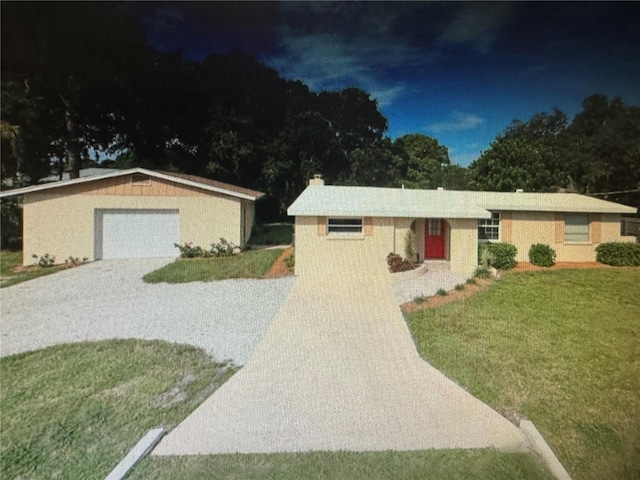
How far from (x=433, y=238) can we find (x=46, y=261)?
2.30m

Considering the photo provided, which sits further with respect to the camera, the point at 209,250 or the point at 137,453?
the point at 209,250

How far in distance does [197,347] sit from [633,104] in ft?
8.37

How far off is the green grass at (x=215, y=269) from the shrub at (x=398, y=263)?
64 centimetres

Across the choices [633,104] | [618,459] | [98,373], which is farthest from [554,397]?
[98,373]

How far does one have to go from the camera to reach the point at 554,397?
132 centimetres

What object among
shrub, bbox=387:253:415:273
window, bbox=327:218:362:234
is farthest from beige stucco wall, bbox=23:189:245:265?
shrub, bbox=387:253:415:273

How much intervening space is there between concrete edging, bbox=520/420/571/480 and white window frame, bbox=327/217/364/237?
1153 millimetres

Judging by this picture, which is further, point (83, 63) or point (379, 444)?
point (83, 63)

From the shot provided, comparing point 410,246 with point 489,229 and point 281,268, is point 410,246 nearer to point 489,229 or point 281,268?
point 489,229

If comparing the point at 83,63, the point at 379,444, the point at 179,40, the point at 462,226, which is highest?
the point at 179,40

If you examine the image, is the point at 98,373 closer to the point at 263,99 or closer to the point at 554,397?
the point at 263,99

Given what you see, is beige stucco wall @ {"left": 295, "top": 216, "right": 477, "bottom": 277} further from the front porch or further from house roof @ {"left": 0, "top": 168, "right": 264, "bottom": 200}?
house roof @ {"left": 0, "top": 168, "right": 264, "bottom": 200}

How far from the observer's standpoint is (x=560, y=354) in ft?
4.63

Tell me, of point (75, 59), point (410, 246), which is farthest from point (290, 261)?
point (75, 59)
